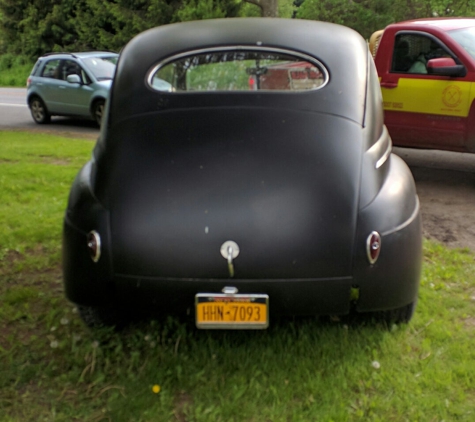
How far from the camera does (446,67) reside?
6.74m

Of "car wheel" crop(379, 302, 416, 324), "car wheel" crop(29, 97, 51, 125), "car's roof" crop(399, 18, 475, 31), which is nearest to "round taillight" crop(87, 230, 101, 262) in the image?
"car wheel" crop(379, 302, 416, 324)

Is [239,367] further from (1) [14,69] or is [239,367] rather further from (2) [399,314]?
(1) [14,69]

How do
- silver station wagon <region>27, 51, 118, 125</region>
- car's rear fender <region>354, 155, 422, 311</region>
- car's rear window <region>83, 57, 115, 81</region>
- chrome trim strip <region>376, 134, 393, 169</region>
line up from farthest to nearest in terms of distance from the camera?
car's rear window <region>83, 57, 115, 81</region> → silver station wagon <region>27, 51, 118, 125</region> → chrome trim strip <region>376, 134, 393, 169</region> → car's rear fender <region>354, 155, 422, 311</region>

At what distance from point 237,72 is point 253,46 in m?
0.18

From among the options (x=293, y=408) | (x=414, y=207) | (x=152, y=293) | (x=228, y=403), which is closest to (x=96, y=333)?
(x=152, y=293)

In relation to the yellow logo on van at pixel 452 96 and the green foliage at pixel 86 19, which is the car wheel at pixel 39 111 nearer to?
the yellow logo on van at pixel 452 96

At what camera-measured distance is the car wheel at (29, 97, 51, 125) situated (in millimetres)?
14477

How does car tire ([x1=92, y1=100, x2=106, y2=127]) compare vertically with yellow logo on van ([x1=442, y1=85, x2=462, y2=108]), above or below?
Result: below

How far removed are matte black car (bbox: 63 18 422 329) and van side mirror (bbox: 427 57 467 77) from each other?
3.48 metres

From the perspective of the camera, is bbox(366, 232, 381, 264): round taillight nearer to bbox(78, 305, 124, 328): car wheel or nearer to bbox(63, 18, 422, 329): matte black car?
bbox(63, 18, 422, 329): matte black car

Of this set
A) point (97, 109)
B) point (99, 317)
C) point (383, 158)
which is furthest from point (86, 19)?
point (383, 158)

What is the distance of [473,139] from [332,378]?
169 inches

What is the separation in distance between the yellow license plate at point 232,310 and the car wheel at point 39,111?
40.2ft

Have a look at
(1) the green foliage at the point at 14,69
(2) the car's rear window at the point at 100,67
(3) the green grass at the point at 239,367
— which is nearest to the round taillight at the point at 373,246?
(3) the green grass at the point at 239,367
